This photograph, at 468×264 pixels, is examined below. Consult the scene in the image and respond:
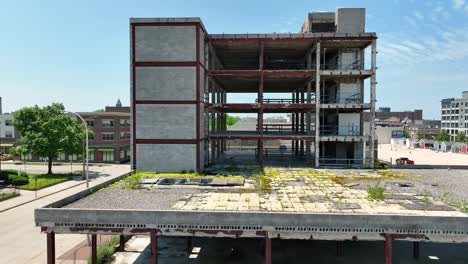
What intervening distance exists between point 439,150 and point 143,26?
98901 mm

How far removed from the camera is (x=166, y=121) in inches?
1294

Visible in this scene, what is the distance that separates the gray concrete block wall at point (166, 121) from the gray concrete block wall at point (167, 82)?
119 centimetres

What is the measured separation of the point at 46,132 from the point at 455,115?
151 meters

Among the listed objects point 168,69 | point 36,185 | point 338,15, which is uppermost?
point 338,15

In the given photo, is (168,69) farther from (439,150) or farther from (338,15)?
(439,150)

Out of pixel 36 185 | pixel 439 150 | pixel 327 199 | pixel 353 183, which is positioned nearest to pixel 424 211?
pixel 327 199

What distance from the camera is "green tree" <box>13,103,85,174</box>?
150 feet

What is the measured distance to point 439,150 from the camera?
9488 cm

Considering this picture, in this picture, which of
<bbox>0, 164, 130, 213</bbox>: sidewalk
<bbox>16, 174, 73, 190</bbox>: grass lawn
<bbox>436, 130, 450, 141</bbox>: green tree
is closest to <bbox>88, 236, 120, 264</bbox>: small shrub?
<bbox>0, 164, 130, 213</bbox>: sidewalk

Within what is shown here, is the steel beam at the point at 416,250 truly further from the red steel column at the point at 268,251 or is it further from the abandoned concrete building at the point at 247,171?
the red steel column at the point at 268,251

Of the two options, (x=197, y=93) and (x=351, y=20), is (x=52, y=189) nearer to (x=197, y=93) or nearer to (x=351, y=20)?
(x=197, y=93)

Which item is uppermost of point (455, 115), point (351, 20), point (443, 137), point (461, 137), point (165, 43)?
point (351, 20)

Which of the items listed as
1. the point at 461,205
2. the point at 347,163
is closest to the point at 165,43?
the point at 347,163

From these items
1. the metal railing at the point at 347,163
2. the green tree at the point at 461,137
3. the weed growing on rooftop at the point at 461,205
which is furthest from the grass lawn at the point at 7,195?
the green tree at the point at 461,137
